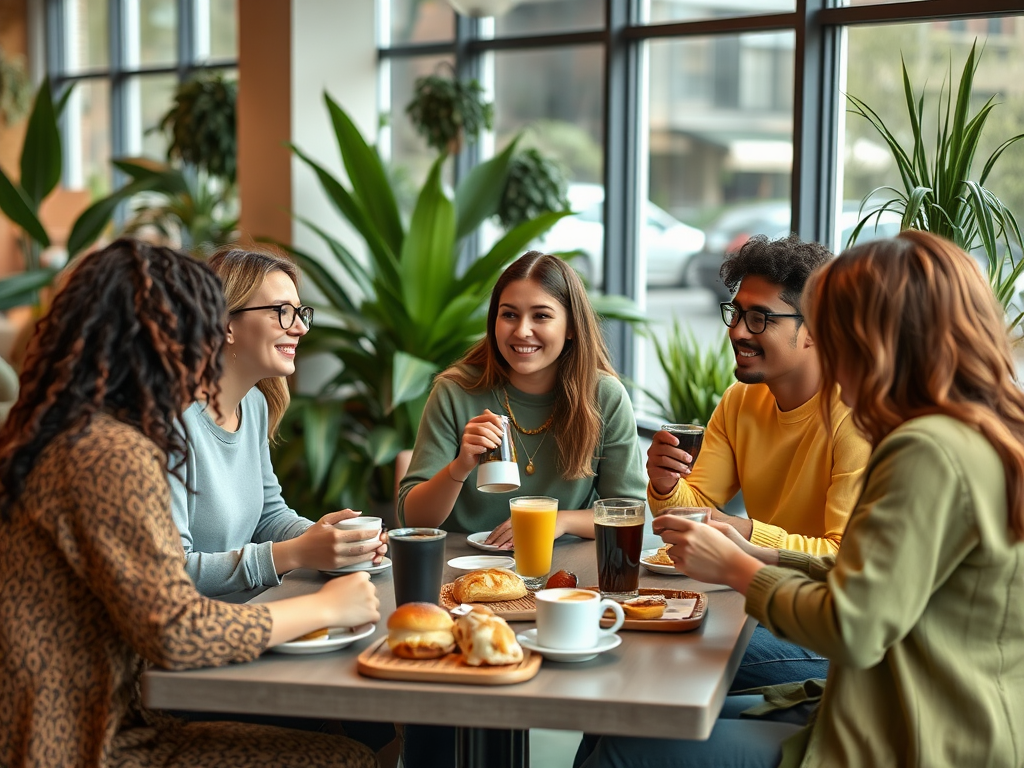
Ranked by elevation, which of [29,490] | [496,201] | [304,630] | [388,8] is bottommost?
[304,630]

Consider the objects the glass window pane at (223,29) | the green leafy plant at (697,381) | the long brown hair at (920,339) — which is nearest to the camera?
the long brown hair at (920,339)

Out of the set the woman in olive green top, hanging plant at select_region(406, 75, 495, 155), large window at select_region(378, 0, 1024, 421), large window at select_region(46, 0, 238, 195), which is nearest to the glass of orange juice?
the woman in olive green top

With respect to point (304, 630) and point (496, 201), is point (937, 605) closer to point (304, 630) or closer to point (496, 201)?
point (304, 630)

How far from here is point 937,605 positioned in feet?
4.61

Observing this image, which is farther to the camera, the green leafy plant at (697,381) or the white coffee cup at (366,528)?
the green leafy plant at (697,381)

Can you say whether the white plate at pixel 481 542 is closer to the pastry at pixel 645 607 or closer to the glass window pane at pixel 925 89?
the pastry at pixel 645 607

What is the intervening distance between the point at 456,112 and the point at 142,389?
3197mm

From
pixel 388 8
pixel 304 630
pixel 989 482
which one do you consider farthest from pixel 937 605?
pixel 388 8

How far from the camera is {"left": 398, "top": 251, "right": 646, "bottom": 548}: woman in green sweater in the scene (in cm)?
232

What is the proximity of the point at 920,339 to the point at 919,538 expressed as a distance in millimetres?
258

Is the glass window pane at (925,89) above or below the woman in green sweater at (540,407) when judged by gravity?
above

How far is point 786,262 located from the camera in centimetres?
219

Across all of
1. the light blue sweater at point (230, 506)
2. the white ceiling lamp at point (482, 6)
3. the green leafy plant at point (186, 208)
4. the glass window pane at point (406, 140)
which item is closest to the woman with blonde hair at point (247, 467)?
the light blue sweater at point (230, 506)

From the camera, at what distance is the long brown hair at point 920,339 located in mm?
1410
